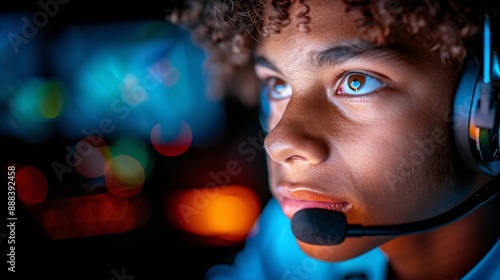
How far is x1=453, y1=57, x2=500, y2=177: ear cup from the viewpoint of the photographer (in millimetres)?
686

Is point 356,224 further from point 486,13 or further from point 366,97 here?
point 486,13

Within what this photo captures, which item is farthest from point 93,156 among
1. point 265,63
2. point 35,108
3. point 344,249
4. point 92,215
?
point 344,249

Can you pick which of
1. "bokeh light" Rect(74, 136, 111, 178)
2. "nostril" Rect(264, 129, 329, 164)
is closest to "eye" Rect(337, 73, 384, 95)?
"nostril" Rect(264, 129, 329, 164)

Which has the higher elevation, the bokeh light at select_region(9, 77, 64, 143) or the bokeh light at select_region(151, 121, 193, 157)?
the bokeh light at select_region(9, 77, 64, 143)

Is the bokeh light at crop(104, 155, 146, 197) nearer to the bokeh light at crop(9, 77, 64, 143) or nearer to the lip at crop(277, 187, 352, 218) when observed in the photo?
the bokeh light at crop(9, 77, 64, 143)

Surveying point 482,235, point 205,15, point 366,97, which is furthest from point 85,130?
point 482,235

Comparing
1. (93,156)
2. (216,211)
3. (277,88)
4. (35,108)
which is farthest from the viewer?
(216,211)

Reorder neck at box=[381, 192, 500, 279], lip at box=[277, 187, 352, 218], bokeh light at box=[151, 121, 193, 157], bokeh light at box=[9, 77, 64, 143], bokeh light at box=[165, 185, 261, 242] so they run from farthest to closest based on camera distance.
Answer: bokeh light at box=[165, 185, 261, 242]
bokeh light at box=[151, 121, 193, 157]
bokeh light at box=[9, 77, 64, 143]
neck at box=[381, 192, 500, 279]
lip at box=[277, 187, 352, 218]

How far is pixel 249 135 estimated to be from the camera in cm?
151

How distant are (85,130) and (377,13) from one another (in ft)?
3.60

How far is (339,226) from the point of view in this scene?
27.1 inches

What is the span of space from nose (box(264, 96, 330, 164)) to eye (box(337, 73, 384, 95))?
2.4 inches

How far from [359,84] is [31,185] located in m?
1.32

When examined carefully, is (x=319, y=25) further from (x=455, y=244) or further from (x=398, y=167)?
(x=455, y=244)
